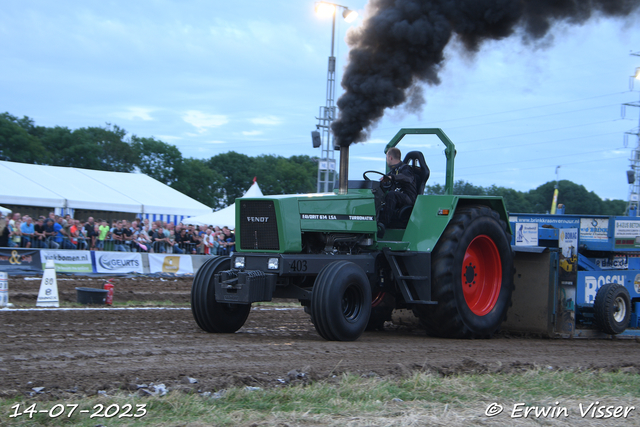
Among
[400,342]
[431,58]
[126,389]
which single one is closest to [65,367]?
[126,389]

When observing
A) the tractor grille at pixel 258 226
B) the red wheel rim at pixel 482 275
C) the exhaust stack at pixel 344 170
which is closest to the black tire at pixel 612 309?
the red wheel rim at pixel 482 275

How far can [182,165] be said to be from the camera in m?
70.0

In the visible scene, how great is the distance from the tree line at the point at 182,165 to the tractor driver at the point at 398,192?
37067 mm

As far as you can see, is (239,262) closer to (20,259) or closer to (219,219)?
(20,259)

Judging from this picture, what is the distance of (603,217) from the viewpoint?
10.0 m

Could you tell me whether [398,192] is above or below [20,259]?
above

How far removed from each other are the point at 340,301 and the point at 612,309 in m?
3.97

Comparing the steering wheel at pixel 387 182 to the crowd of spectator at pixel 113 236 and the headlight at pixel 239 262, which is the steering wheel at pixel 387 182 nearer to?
the headlight at pixel 239 262

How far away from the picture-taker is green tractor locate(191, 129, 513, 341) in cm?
698

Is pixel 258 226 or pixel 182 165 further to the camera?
pixel 182 165

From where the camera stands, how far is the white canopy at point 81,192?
22141 mm

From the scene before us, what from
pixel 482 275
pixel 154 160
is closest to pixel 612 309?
pixel 482 275

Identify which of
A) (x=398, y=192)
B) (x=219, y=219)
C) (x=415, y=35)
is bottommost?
(x=219, y=219)

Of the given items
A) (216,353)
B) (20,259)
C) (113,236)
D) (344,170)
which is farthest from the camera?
(113,236)
